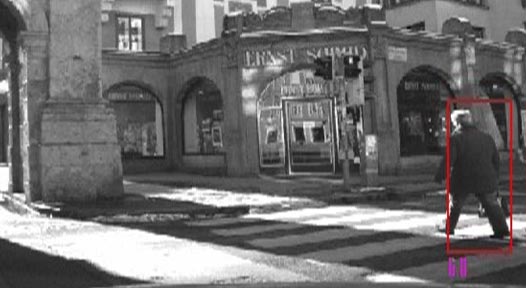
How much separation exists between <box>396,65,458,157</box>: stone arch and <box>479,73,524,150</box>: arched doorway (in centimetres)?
263

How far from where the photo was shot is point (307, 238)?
8016mm

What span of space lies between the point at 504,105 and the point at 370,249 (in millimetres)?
19703

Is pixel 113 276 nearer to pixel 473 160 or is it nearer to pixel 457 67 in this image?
pixel 473 160

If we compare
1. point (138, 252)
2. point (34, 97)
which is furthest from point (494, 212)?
point (34, 97)

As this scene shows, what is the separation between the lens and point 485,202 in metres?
7.24

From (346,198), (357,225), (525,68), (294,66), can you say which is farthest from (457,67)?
(357,225)

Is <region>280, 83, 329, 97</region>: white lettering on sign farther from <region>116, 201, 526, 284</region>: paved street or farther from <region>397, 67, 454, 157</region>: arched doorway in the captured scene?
<region>116, 201, 526, 284</region>: paved street

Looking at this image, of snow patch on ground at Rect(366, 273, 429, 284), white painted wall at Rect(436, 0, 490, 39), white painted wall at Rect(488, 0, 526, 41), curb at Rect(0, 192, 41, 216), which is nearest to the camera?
snow patch on ground at Rect(366, 273, 429, 284)

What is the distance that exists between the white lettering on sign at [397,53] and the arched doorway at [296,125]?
2.42 meters

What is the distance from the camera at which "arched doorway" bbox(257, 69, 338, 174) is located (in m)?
20.7

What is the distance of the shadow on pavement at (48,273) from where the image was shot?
556 centimetres

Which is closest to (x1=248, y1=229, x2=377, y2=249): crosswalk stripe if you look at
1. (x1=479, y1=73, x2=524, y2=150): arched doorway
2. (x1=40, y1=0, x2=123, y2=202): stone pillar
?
(x1=40, y1=0, x2=123, y2=202): stone pillar

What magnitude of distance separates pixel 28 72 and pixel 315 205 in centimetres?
692

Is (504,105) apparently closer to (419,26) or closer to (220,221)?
(419,26)
